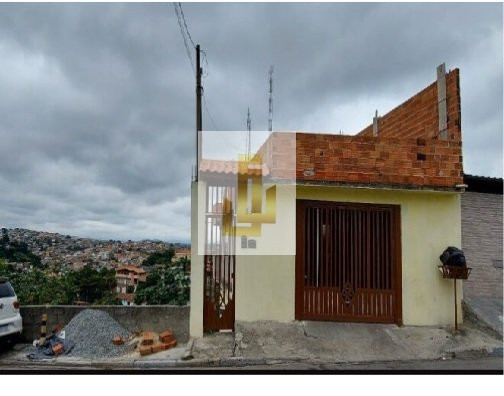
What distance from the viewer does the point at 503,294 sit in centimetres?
791

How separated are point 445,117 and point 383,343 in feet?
14.0

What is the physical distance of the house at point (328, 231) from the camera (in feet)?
23.2

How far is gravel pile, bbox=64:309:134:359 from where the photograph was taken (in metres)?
7.09

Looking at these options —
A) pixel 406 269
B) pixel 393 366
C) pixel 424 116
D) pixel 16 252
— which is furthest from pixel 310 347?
pixel 16 252

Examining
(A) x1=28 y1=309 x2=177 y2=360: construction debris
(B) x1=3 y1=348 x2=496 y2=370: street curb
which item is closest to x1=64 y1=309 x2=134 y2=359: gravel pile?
(A) x1=28 y1=309 x2=177 y2=360: construction debris

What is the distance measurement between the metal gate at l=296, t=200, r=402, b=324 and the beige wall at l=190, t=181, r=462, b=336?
0.46ft

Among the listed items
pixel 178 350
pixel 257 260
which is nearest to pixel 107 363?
pixel 178 350

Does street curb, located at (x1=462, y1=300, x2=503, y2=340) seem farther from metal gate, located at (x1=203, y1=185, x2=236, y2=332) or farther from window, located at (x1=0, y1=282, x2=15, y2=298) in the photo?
window, located at (x1=0, y1=282, x2=15, y2=298)

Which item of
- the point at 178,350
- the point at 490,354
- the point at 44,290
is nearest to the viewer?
the point at 490,354

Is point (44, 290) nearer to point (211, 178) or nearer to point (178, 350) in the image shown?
point (178, 350)

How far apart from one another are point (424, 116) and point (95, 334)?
24.5 feet

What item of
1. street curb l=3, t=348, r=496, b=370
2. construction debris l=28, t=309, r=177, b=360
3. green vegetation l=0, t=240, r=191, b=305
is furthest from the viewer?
green vegetation l=0, t=240, r=191, b=305

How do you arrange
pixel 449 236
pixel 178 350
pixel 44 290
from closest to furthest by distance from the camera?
pixel 178 350
pixel 449 236
pixel 44 290

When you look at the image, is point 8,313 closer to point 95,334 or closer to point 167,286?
point 95,334
